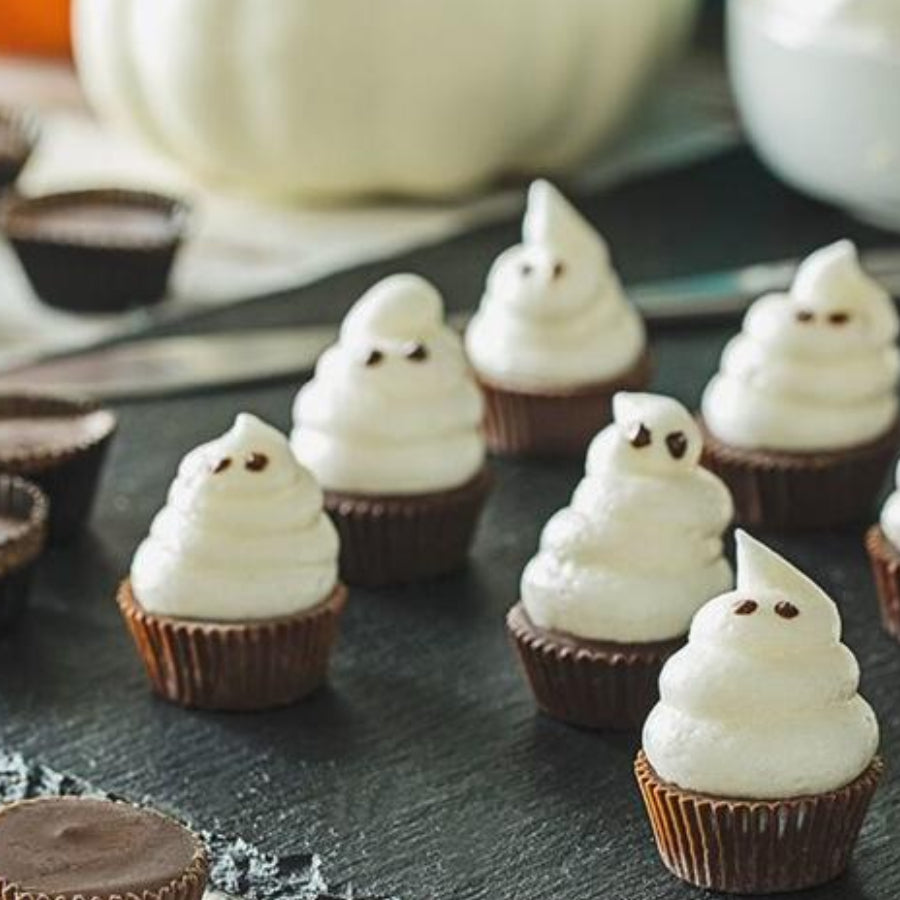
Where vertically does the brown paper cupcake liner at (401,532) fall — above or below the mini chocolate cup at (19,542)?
below

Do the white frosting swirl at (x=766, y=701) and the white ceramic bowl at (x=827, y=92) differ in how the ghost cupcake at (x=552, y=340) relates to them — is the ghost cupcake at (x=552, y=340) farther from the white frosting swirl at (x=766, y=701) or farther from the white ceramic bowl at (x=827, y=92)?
the white frosting swirl at (x=766, y=701)

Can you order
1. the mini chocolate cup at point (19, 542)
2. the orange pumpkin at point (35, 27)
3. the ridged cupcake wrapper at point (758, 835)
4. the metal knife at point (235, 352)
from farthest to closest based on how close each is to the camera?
1. the orange pumpkin at point (35, 27)
2. the metal knife at point (235, 352)
3. the mini chocolate cup at point (19, 542)
4. the ridged cupcake wrapper at point (758, 835)

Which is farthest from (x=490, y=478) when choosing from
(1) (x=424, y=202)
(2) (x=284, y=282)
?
(1) (x=424, y=202)

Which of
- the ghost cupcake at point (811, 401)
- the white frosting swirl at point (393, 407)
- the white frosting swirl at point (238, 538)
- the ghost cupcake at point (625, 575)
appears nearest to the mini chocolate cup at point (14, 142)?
the white frosting swirl at point (393, 407)

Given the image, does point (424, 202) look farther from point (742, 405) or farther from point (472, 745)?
point (472, 745)

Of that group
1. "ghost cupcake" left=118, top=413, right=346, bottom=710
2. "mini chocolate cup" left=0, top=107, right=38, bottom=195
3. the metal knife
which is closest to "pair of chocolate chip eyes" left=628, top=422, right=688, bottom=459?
"ghost cupcake" left=118, top=413, right=346, bottom=710

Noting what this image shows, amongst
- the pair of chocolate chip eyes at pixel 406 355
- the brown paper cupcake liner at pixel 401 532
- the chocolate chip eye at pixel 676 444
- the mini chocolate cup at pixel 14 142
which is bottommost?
the mini chocolate cup at pixel 14 142
